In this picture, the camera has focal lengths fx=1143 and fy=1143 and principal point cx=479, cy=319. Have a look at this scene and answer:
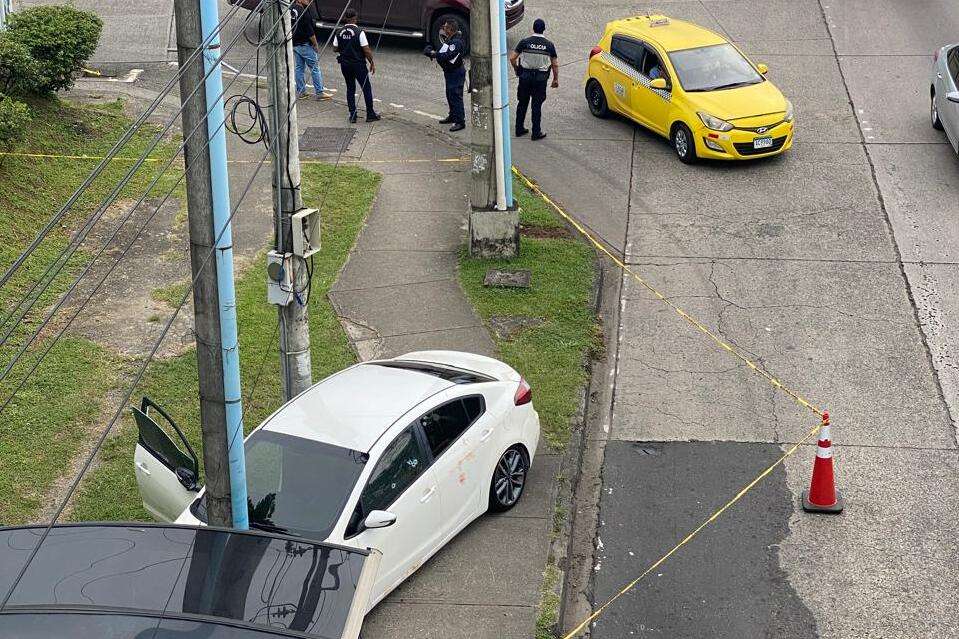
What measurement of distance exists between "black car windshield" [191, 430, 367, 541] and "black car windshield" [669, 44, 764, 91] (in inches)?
417

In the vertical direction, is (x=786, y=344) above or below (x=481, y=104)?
below

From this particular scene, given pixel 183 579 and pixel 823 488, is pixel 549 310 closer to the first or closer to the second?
pixel 823 488

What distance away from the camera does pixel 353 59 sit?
60.1ft

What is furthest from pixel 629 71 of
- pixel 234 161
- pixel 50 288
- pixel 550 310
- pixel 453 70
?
pixel 50 288

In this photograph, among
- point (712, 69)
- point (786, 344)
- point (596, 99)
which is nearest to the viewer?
point (786, 344)

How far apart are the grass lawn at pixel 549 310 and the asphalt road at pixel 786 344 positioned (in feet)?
1.42

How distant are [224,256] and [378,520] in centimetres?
224

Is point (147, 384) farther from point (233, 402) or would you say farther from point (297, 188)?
point (233, 402)

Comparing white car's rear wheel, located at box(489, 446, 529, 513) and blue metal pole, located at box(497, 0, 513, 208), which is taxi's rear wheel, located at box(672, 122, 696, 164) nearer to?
blue metal pole, located at box(497, 0, 513, 208)

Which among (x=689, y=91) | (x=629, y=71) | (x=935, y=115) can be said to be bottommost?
(x=935, y=115)

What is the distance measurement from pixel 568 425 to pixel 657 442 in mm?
858

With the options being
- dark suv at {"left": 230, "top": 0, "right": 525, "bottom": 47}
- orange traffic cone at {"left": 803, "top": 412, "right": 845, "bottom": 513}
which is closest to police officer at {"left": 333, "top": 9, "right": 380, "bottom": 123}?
dark suv at {"left": 230, "top": 0, "right": 525, "bottom": 47}

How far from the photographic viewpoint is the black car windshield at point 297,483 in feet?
26.4

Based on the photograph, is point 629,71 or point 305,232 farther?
point 629,71
